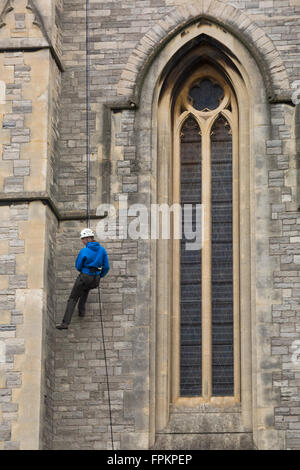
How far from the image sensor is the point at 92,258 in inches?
824

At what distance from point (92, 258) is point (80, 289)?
489 millimetres

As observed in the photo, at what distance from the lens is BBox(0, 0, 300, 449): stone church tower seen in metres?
20.7

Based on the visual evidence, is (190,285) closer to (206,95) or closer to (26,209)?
(26,209)

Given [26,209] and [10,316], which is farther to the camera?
[26,209]

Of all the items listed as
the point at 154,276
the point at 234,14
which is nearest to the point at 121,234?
the point at 154,276

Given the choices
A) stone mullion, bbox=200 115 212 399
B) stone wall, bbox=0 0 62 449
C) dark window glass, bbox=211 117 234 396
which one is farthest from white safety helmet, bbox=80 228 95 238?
dark window glass, bbox=211 117 234 396

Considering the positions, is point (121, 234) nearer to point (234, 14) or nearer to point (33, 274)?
point (33, 274)

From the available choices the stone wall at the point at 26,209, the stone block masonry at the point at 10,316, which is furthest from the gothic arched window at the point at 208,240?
the stone block masonry at the point at 10,316

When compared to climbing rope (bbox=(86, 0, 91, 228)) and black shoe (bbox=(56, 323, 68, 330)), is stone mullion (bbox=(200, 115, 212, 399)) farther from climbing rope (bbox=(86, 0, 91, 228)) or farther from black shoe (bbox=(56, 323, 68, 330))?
black shoe (bbox=(56, 323, 68, 330))

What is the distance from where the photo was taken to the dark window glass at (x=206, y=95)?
22.5 metres

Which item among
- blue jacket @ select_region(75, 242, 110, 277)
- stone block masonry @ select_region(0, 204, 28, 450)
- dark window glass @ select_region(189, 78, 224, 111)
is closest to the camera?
stone block masonry @ select_region(0, 204, 28, 450)

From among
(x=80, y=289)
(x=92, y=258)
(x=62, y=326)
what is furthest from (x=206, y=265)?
(x=62, y=326)

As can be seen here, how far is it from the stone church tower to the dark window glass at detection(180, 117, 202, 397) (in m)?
0.02

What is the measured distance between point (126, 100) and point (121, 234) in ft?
6.74
